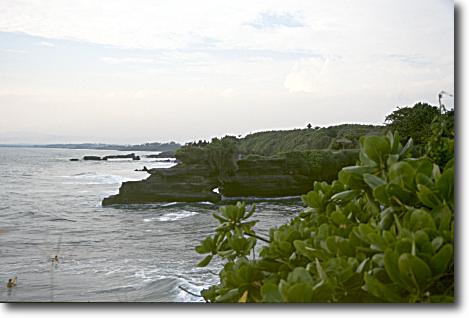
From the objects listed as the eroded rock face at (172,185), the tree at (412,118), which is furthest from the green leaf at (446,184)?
the eroded rock face at (172,185)

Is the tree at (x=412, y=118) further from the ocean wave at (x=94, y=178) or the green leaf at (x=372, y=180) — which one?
the ocean wave at (x=94, y=178)

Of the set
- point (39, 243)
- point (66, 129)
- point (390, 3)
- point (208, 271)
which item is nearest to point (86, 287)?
point (39, 243)

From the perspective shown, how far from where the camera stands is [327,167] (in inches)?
72.1

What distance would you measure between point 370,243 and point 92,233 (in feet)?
4.07

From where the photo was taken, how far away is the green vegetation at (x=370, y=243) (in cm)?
88

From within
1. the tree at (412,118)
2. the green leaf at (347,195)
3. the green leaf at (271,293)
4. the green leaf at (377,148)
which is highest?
the tree at (412,118)

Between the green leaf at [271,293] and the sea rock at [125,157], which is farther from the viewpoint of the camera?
the sea rock at [125,157]

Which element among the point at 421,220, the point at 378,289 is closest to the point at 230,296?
the point at 378,289

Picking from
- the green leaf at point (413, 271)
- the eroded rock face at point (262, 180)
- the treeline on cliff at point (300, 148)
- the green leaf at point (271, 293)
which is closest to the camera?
the green leaf at point (413, 271)

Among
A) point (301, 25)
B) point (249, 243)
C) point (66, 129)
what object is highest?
point (301, 25)

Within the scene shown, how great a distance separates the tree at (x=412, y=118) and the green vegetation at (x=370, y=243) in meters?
0.74

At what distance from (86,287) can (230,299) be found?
2.75 feet

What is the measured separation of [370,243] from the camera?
2.96 feet

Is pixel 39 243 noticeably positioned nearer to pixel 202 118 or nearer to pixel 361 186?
pixel 202 118
